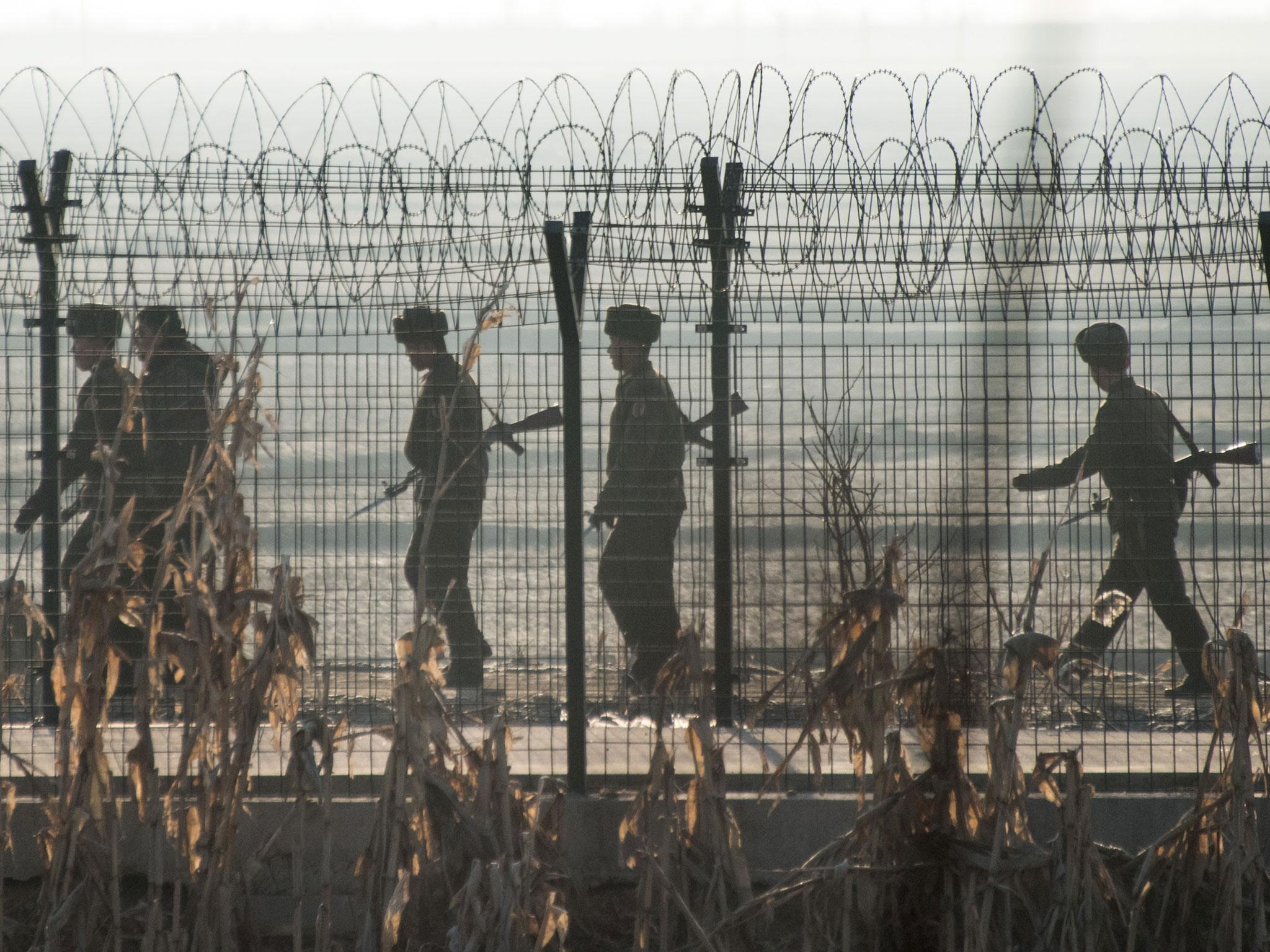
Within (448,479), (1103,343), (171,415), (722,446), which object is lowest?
(448,479)

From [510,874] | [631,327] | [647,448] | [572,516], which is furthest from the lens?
[647,448]

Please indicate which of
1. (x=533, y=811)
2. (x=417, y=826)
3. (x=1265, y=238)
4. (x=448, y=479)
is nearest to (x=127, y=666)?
(x=448, y=479)

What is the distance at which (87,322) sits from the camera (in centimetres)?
524

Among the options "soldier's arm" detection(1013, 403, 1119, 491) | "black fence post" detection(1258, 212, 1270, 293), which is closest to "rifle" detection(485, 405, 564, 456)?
"soldier's arm" detection(1013, 403, 1119, 491)

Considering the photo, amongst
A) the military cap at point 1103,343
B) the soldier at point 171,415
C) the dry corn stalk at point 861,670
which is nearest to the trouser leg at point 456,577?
the soldier at point 171,415

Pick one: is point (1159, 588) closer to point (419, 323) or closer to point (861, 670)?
point (861, 670)

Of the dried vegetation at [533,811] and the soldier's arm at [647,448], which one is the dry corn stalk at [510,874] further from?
the soldier's arm at [647,448]

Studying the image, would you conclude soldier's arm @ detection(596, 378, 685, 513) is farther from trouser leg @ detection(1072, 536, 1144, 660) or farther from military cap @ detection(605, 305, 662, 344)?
trouser leg @ detection(1072, 536, 1144, 660)

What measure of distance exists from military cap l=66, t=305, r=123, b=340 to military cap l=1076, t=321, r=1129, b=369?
3.27 m

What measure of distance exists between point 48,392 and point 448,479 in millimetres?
1662

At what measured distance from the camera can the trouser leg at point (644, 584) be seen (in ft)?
15.5

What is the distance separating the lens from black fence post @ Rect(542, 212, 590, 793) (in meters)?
3.96

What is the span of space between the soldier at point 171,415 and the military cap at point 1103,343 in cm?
297

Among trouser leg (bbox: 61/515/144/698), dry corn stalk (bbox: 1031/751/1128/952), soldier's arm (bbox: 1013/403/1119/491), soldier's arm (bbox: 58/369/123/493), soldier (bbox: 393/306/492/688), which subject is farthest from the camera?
trouser leg (bbox: 61/515/144/698)
